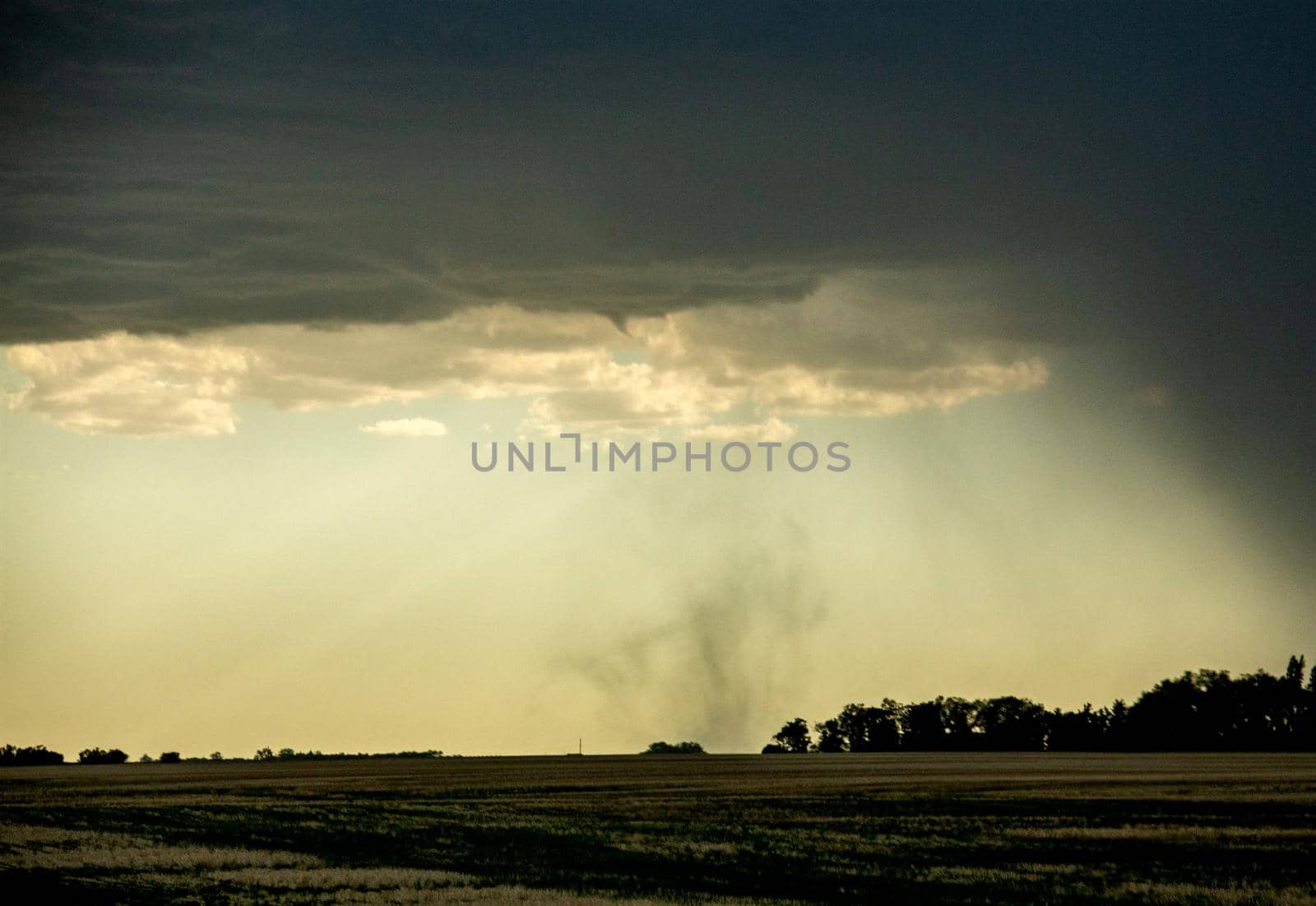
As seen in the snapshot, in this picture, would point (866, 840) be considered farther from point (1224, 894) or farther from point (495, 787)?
point (495, 787)

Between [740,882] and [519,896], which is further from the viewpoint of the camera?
[740,882]

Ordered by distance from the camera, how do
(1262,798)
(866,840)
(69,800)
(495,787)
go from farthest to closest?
(495,787)
(69,800)
(1262,798)
(866,840)

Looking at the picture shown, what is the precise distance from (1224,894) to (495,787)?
233 feet

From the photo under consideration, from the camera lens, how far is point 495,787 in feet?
326

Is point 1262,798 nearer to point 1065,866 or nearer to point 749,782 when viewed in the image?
point 1065,866

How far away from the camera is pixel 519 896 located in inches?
1366

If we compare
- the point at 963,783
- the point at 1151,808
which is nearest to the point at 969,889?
the point at 1151,808

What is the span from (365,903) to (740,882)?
10.1 meters

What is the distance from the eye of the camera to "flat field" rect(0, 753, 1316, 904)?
35.8m

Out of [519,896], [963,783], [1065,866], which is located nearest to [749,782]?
[963,783]

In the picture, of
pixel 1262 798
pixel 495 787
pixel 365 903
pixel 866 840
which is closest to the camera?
pixel 365 903

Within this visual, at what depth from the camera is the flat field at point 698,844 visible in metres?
35.8

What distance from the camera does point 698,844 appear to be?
4838 centimetres

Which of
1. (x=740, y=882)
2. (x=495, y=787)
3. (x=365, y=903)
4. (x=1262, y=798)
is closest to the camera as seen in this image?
(x=365, y=903)
